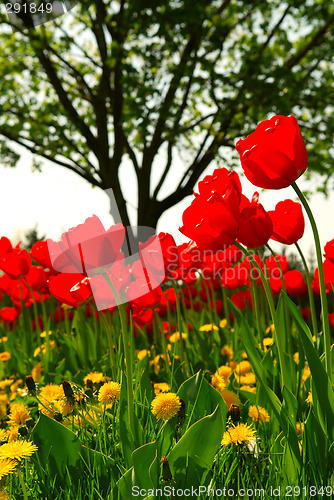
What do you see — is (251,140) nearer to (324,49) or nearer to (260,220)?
(260,220)

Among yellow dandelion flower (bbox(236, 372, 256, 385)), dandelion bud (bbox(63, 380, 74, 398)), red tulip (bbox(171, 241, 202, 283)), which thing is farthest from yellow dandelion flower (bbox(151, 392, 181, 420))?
yellow dandelion flower (bbox(236, 372, 256, 385))

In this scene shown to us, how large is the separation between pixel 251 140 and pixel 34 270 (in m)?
1.84

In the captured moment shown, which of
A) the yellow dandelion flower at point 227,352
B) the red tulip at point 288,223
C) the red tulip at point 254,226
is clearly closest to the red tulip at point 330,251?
the red tulip at point 288,223

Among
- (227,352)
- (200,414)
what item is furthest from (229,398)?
(227,352)

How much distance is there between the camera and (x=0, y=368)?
2805 mm

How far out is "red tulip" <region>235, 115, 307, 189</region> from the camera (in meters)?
1.17

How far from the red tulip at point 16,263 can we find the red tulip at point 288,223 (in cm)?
137

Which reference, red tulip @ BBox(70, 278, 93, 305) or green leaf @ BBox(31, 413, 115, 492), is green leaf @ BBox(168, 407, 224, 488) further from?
red tulip @ BBox(70, 278, 93, 305)

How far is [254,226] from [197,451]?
0.56 meters

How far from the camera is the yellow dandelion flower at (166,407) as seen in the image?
129 cm

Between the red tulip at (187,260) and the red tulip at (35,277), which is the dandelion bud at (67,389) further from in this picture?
the red tulip at (35,277)

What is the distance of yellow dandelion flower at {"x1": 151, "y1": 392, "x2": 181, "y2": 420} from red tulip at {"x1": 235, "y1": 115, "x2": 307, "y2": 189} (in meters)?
0.63

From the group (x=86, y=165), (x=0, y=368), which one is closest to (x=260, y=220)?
(x=0, y=368)

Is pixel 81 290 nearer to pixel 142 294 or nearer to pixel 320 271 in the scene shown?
pixel 142 294
